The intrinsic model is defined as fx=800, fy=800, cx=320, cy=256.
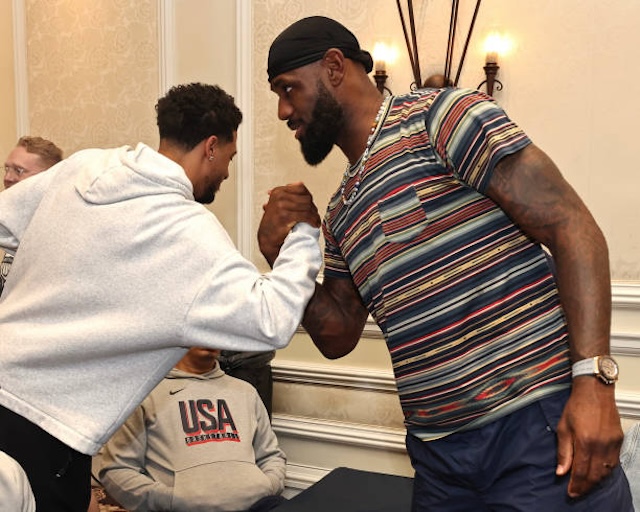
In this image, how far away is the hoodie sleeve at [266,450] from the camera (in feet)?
9.71

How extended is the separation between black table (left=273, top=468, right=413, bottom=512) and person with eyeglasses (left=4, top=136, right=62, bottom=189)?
64.8 inches

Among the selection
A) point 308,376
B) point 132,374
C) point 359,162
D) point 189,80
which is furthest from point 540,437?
point 189,80

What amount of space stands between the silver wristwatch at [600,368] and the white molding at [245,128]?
242 centimetres

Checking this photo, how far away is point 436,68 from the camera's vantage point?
307cm

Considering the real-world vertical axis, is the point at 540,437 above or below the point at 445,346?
below

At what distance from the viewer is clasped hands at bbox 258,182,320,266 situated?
5.56ft

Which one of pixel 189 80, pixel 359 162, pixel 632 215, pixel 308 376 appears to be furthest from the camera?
pixel 189 80

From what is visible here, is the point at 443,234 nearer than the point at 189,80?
Yes

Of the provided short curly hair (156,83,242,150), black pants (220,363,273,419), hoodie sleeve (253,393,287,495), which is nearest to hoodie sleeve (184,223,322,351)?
short curly hair (156,83,242,150)

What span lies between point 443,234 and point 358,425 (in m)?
2.00

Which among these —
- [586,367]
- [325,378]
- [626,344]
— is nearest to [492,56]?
[626,344]

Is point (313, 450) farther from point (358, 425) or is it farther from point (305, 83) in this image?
point (305, 83)

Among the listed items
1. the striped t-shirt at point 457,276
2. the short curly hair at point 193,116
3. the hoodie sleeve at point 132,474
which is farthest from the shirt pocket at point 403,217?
the hoodie sleeve at point 132,474

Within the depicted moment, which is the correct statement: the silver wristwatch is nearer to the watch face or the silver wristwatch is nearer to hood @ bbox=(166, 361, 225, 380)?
the watch face
